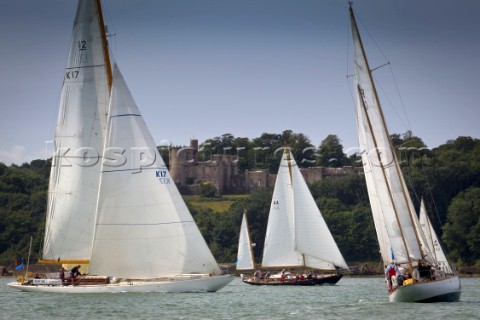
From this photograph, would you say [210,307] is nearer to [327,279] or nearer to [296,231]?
[296,231]

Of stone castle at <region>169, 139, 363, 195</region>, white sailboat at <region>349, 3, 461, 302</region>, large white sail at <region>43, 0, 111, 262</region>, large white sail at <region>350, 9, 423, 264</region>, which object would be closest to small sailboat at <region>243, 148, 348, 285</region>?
large white sail at <region>43, 0, 111, 262</region>

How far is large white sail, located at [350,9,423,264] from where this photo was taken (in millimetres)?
40406

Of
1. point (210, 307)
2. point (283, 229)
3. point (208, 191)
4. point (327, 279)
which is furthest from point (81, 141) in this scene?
point (208, 191)

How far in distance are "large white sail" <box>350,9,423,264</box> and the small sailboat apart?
2301 cm

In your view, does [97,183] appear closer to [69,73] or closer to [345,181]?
[69,73]

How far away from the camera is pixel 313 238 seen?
64875 millimetres

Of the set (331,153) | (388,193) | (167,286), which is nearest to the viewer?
(388,193)

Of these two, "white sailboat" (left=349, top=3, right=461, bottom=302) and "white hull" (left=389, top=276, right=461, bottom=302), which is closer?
"white hull" (left=389, top=276, right=461, bottom=302)

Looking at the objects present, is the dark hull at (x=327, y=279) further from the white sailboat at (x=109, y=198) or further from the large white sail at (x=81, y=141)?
the large white sail at (x=81, y=141)

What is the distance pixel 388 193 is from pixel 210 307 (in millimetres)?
8090

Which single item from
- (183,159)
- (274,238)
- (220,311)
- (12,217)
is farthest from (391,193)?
(183,159)

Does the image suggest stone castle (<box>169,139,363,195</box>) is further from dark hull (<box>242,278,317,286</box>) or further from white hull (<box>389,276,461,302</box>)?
white hull (<box>389,276,461,302</box>)

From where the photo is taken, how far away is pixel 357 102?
42.0m

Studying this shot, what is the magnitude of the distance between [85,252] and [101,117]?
5.93m
